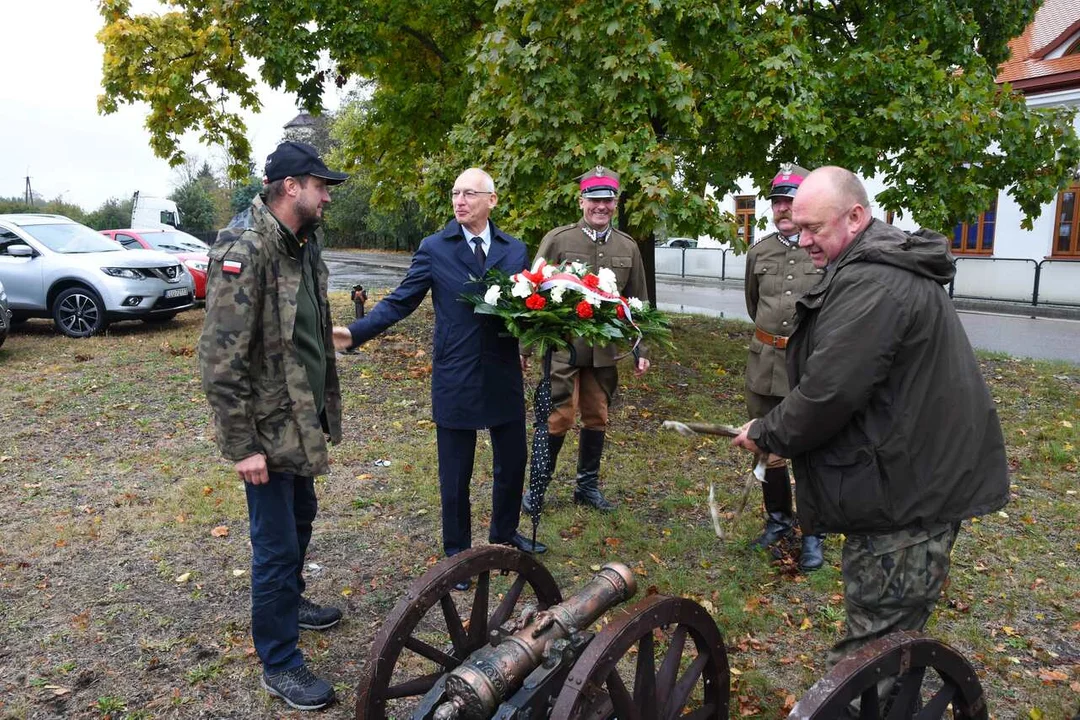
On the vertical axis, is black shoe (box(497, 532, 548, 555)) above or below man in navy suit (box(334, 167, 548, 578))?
below

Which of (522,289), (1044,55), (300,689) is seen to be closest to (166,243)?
(522,289)

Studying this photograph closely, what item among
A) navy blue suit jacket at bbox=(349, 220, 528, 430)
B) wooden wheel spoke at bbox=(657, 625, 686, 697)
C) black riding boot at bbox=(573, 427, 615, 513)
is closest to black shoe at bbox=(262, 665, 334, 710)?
navy blue suit jacket at bbox=(349, 220, 528, 430)

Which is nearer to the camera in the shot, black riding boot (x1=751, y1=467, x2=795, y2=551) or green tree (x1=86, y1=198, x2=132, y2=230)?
black riding boot (x1=751, y1=467, x2=795, y2=551)

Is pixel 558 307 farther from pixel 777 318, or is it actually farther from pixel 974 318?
pixel 974 318

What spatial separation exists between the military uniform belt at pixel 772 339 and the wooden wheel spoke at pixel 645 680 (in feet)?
8.39

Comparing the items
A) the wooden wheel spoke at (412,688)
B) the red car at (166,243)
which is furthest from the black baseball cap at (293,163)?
the red car at (166,243)

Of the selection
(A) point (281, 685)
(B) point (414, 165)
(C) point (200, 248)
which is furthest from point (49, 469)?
(C) point (200, 248)

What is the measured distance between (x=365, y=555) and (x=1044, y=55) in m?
26.7

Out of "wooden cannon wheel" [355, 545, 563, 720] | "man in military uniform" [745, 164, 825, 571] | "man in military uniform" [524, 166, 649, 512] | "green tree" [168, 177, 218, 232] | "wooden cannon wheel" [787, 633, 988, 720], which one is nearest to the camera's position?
"wooden cannon wheel" [787, 633, 988, 720]

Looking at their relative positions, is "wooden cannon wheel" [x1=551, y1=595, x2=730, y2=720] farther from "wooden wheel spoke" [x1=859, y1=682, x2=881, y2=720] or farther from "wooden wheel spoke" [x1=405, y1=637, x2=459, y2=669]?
"wooden wheel spoke" [x1=405, y1=637, x2=459, y2=669]

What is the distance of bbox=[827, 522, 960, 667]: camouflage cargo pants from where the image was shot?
276 centimetres

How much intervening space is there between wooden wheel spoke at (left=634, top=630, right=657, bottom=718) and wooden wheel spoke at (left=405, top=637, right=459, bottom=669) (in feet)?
2.69

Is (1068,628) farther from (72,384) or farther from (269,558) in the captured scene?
(72,384)

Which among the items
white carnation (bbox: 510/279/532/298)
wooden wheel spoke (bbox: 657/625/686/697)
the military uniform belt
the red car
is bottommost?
wooden wheel spoke (bbox: 657/625/686/697)
